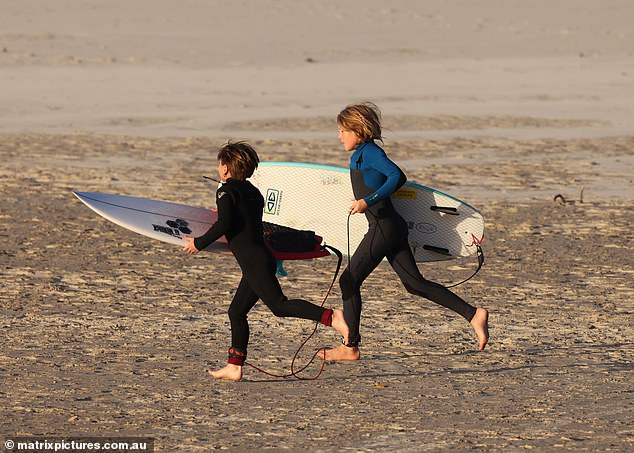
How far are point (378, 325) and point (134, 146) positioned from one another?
36.2ft

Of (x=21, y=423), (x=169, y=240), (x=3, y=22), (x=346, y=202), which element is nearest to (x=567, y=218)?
(x=346, y=202)

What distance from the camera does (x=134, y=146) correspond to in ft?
65.2

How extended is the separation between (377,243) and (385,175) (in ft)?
1.35

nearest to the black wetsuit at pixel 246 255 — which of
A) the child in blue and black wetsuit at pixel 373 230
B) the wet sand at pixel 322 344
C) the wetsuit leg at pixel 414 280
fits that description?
the wet sand at pixel 322 344

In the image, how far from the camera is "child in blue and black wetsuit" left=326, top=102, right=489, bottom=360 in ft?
26.8

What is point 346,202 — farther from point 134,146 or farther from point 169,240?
point 134,146

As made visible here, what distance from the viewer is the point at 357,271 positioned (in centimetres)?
832

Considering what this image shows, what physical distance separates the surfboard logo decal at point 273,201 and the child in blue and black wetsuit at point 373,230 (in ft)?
6.86

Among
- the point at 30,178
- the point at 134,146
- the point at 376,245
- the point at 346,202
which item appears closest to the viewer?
the point at 376,245

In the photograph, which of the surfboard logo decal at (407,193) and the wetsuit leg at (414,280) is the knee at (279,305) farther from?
the surfboard logo decal at (407,193)

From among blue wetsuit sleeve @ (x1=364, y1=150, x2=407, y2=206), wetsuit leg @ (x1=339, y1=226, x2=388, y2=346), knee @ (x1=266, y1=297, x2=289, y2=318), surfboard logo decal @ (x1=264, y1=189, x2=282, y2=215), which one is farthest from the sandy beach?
blue wetsuit sleeve @ (x1=364, y1=150, x2=407, y2=206)

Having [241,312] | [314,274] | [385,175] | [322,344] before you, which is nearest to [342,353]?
[322,344]

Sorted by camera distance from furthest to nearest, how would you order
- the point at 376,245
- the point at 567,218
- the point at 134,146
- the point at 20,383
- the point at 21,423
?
the point at 134,146, the point at 567,218, the point at 376,245, the point at 20,383, the point at 21,423

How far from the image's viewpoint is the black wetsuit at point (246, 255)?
7656 mm
